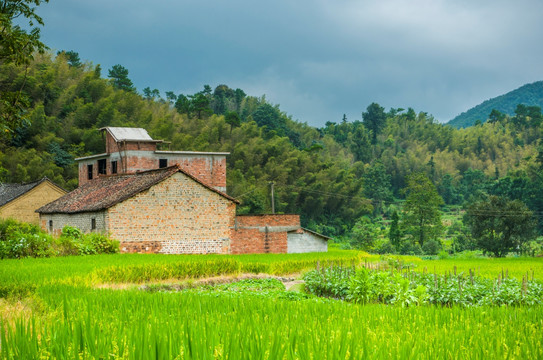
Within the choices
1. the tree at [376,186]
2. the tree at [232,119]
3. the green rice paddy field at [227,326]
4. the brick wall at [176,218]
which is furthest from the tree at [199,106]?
the green rice paddy field at [227,326]

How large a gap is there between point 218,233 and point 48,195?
19.0m

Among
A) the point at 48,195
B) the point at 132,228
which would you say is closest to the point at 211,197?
the point at 132,228

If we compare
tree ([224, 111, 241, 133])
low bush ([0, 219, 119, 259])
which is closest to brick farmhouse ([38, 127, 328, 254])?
low bush ([0, 219, 119, 259])

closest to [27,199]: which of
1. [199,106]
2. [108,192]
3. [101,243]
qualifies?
[108,192]

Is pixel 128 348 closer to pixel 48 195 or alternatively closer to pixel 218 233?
Result: pixel 218 233

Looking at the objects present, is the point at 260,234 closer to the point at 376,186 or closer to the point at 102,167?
the point at 102,167

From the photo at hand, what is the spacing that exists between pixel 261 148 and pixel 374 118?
195ft

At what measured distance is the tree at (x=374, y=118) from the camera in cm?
12569

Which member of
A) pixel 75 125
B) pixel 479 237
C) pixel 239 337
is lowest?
pixel 479 237

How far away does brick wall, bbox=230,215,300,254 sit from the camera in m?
34.3

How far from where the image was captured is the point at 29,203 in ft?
144

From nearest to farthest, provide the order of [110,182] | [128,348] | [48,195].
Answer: [128,348], [110,182], [48,195]

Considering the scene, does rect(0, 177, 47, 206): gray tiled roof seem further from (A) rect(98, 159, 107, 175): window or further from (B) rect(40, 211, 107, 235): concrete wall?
(B) rect(40, 211, 107, 235): concrete wall

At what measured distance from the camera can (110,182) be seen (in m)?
36.1
